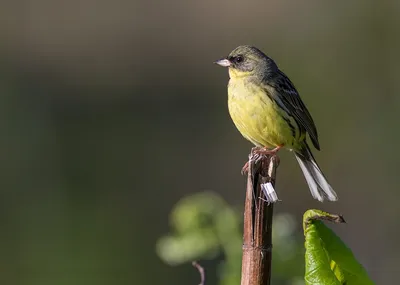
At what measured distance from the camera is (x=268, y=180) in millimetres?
2789

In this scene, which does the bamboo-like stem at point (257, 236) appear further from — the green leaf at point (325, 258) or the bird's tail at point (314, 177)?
the bird's tail at point (314, 177)

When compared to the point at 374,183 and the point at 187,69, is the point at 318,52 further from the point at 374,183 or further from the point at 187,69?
the point at 187,69

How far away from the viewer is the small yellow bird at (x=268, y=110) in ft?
15.2

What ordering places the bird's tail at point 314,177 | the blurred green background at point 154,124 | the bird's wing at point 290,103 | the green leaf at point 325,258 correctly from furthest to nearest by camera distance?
1. the blurred green background at point 154,124
2. the bird's wing at point 290,103
3. the bird's tail at point 314,177
4. the green leaf at point 325,258

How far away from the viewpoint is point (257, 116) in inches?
182

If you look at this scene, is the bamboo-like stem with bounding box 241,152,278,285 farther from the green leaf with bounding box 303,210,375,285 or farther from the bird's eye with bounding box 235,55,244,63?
the bird's eye with bounding box 235,55,244,63

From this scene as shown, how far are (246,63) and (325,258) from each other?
2.59m

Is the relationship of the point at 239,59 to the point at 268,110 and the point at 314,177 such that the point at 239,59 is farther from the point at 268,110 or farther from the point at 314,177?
the point at 314,177

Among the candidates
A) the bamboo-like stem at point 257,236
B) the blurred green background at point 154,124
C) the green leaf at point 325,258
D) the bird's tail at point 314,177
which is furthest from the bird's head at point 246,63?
the blurred green background at point 154,124

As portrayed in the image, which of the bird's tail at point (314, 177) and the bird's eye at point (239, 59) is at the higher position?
the bird's eye at point (239, 59)

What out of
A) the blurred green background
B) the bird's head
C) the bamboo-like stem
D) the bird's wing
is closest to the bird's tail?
the bird's wing

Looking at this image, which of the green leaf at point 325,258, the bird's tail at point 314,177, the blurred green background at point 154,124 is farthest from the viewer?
the blurred green background at point 154,124

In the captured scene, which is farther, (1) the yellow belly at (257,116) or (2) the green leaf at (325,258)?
(1) the yellow belly at (257,116)

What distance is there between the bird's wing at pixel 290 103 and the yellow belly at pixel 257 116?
64 mm
